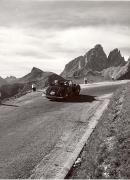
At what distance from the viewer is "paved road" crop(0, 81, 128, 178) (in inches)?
398

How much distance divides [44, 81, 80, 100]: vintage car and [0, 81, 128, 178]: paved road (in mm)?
629

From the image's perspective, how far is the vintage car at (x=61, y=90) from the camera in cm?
2191

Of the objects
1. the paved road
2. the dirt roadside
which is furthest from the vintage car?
the dirt roadside

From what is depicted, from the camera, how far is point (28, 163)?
10031 mm

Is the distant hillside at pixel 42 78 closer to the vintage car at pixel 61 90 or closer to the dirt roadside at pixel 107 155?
the vintage car at pixel 61 90

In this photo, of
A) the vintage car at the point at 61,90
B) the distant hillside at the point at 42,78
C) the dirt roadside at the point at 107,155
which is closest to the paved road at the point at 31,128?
the vintage car at the point at 61,90

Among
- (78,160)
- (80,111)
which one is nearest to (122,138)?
(78,160)

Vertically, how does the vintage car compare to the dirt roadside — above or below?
above

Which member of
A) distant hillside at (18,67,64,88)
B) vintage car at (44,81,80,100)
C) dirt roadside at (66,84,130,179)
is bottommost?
dirt roadside at (66,84,130,179)

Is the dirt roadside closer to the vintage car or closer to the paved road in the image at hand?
the paved road

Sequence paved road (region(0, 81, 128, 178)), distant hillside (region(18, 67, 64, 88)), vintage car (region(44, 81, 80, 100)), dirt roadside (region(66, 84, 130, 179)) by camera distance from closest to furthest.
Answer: dirt roadside (region(66, 84, 130, 179)) → paved road (region(0, 81, 128, 178)) → vintage car (region(44, 81, 80, 100)) → distant hillside (region(18, 67, 64, 88))

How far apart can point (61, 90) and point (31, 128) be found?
838 cm

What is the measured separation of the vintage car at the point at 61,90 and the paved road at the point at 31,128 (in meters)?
0.63

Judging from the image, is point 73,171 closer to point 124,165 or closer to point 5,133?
point 124,165
